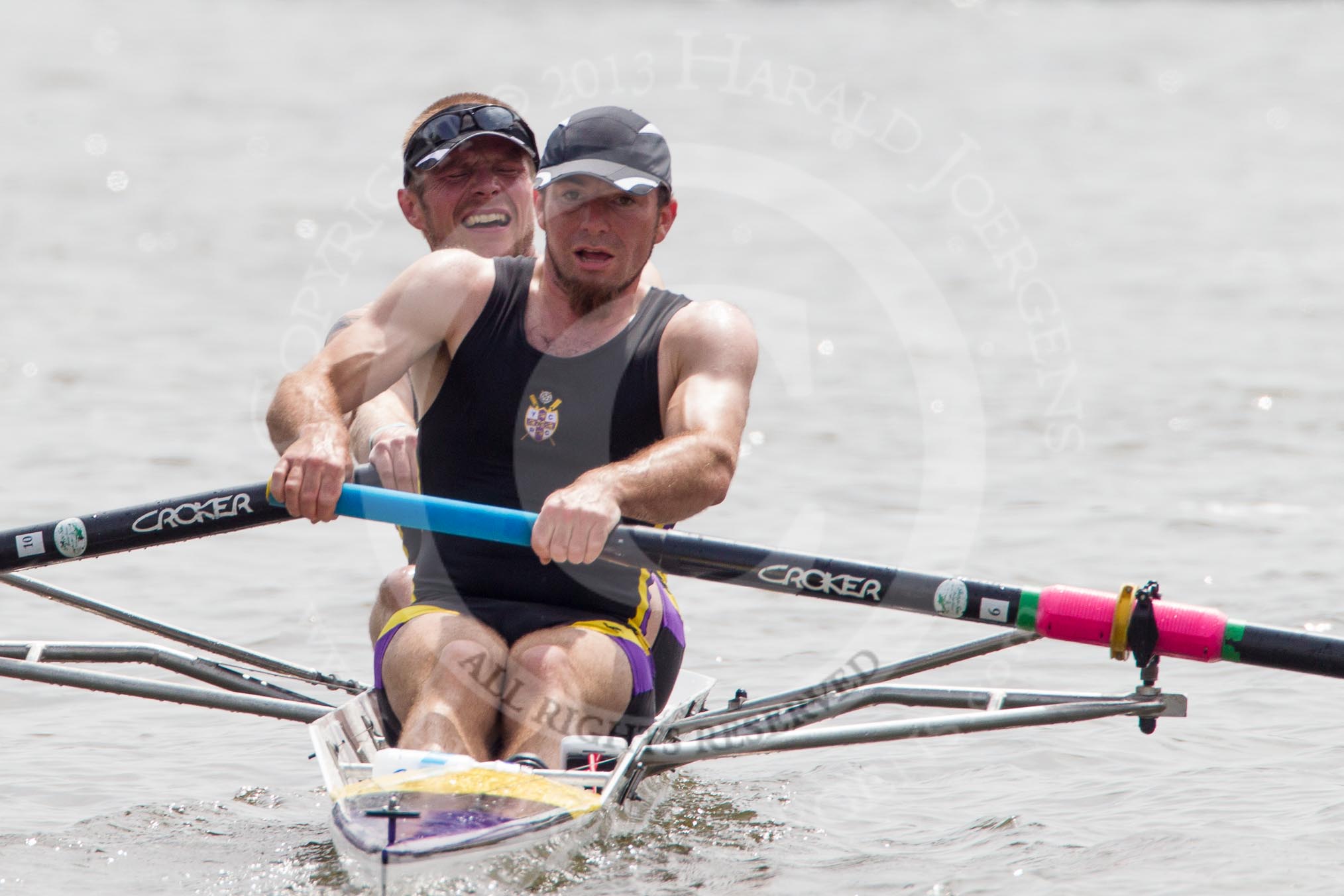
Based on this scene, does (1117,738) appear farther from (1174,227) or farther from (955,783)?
(1174,227)

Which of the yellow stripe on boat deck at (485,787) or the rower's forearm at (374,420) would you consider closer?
the yellow stripe on boat deck at (485,787)

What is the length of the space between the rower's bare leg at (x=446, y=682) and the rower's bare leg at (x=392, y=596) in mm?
741

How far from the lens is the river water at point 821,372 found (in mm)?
5402

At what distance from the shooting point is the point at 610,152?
4.87 m

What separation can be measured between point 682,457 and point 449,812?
45.9 inches

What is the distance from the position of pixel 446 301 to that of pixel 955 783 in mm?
2594

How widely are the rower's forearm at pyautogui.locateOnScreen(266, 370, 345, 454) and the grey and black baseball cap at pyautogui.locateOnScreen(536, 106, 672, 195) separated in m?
0.91

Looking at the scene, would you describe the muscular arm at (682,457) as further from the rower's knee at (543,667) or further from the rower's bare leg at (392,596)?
the rower's bare leg at (392,596)

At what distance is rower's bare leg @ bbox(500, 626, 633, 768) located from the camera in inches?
179

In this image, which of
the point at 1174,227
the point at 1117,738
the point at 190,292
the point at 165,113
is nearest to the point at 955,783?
the point at 1117,738

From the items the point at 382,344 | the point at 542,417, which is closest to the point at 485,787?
the point at 542,417

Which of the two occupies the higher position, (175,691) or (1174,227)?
(1174,227)

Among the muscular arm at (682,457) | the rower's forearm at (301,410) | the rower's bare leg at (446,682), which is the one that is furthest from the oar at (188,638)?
the muscular arm at (682,457)

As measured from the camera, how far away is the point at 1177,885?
16.1 feet
